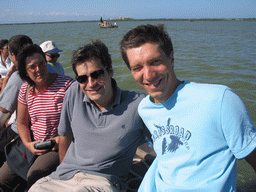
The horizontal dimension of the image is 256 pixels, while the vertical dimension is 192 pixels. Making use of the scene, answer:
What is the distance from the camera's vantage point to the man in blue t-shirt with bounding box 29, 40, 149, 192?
1.88 m

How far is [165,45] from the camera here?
1.51 metres

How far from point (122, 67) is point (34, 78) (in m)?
8.81

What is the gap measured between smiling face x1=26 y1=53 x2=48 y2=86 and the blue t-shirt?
5.17 ft

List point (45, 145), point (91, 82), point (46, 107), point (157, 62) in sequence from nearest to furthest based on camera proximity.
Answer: point (157, 62), point (91, 82), point (45, 145), point (46, 107)

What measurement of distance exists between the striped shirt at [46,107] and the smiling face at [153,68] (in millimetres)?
1324

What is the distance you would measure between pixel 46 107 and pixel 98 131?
36.2 inches

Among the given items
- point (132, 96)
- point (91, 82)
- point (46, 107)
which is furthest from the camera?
point (46, 107)

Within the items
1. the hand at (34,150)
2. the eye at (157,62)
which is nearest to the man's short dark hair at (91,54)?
the eye at (157,62)

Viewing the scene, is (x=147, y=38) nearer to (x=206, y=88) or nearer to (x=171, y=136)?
(x=206, y=88)

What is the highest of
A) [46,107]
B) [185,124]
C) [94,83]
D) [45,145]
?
[94,83]

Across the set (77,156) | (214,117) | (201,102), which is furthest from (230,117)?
(77,156)

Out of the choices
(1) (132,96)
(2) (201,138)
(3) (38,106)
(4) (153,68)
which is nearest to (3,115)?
(3) (38,106)

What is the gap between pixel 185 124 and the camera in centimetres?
143

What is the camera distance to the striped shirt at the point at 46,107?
98.5 inches
